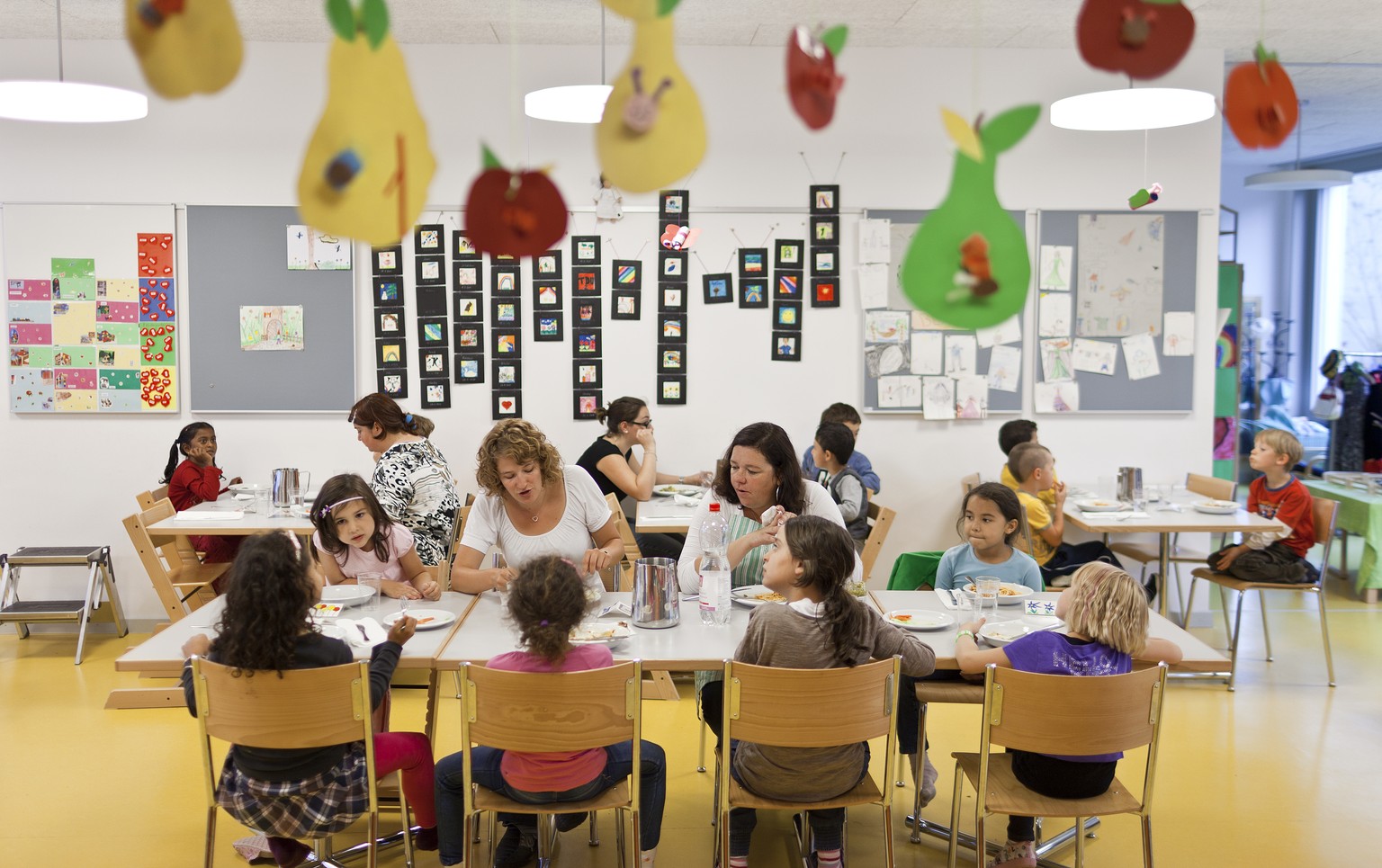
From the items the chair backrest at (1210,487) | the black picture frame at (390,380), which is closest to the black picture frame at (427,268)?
the black picture frame at (390,380)

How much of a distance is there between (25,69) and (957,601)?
5329mm

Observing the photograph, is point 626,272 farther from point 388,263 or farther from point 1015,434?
point 1015,434

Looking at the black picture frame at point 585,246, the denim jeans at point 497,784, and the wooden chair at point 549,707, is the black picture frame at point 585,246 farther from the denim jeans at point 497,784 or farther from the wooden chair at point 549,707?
the wooden chair at point 549,707

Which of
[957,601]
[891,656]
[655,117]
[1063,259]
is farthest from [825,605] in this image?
[1063,259]

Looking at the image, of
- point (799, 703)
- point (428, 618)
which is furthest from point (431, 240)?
point (799, 703)

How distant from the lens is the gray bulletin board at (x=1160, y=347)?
5.60m

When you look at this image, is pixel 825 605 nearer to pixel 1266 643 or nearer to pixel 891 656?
pixel 891 656

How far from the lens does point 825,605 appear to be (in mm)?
2557

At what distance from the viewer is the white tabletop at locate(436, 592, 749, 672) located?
2.68 metres

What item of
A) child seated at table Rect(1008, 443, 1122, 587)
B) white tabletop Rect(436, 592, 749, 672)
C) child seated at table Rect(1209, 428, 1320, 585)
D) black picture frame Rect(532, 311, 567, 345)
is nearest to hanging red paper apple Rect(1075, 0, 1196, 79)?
white tabletop Rect(436, 592, 749, 672)

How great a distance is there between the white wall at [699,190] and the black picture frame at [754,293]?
56 mm

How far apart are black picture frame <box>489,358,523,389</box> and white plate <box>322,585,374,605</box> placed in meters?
2.53

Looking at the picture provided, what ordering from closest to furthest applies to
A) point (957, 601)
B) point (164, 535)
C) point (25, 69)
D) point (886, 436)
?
point (957, 601) < point (164, 535) < point (25, 69) < point (886, 436)

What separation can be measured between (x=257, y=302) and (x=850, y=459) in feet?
10.6
